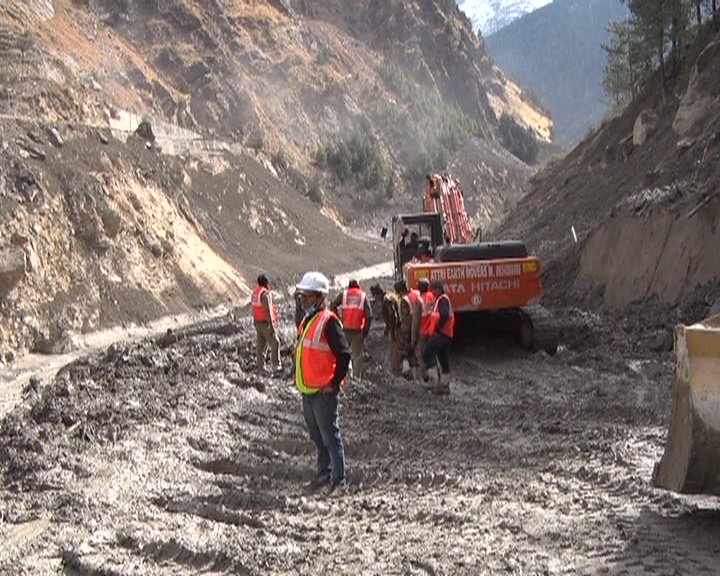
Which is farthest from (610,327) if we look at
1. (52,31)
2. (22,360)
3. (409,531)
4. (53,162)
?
(52,31)

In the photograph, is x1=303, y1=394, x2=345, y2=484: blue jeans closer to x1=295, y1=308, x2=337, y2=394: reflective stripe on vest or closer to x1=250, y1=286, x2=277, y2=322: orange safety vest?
x1=295, y1=308, x2=337, y2=394: reflective stripe on vest

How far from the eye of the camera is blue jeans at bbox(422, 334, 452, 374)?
38.2ft

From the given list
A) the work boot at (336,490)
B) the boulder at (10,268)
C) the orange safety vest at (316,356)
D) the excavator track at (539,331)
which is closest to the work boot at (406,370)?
Answer: the excavator track at (539,331)

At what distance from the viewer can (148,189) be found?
32625mm

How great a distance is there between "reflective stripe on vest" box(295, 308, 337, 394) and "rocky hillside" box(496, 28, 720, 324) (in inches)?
311

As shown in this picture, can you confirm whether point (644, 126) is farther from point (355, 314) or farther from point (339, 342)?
point (339, 342)

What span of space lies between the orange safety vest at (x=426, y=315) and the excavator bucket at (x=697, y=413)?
6314 mm

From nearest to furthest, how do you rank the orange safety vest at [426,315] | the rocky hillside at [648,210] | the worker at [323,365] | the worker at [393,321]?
the worker at [323,365] → the orange safety vest at [426,315] → the worker at [393,321] → the rocky hillside at [648,210]

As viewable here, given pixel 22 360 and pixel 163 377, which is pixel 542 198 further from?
pixel 163 377

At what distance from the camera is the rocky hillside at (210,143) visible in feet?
82.9

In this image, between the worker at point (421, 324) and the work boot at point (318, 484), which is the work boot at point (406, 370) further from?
the work boot at point (318, 484)

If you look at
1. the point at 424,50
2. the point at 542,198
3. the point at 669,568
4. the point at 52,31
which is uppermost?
the point at 424,50

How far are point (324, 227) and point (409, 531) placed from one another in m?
43.5

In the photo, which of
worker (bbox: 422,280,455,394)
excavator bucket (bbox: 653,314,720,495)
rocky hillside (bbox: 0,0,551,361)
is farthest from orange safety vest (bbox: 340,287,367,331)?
rocky hillside (bbox: 0,0,551,361)
